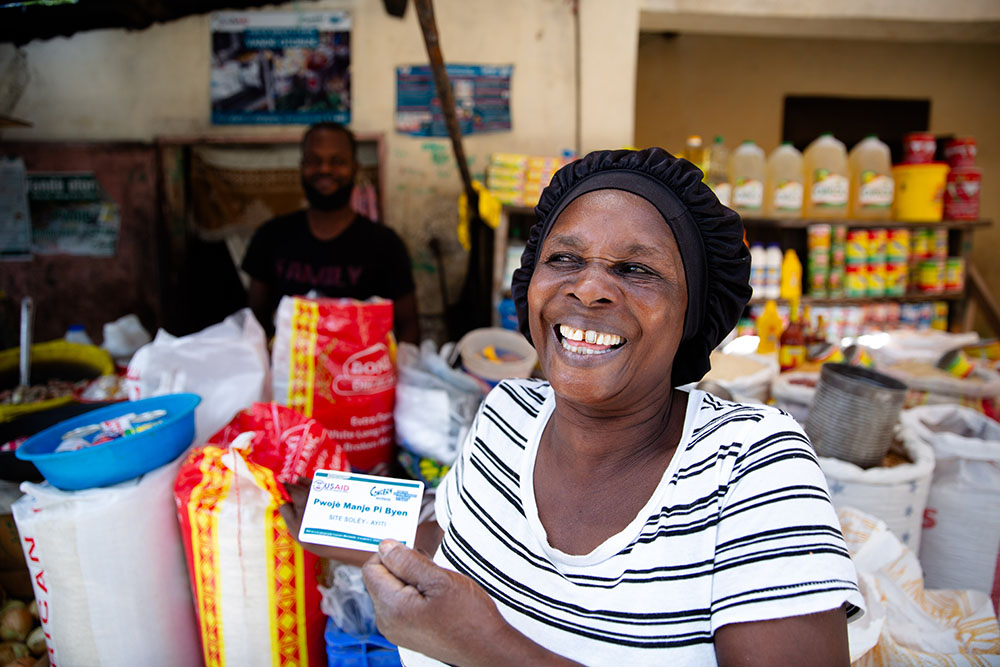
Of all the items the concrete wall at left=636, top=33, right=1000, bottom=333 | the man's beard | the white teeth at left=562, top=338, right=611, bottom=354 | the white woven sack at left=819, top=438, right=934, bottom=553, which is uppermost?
the concrete wall at left=636, top=33, right=1000, bottom=333

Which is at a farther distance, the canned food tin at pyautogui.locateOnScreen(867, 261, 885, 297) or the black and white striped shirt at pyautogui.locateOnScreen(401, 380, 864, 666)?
the canned food tin at pyautogui.locateOnScreen(867, 261, 885, 297)

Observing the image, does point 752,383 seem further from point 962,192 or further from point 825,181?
point 962,192

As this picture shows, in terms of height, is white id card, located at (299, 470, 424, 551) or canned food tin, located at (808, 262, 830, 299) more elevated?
canned food tin, located at (808, 262, 830, 299)

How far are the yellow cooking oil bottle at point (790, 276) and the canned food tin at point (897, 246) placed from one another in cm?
69

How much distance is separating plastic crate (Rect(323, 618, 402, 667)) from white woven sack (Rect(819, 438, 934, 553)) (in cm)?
139

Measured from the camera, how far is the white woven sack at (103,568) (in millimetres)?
1428

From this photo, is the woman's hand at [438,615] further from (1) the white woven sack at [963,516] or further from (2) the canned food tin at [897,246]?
(2) the canned food tin at [897,246]

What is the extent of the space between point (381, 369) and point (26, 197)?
360cm

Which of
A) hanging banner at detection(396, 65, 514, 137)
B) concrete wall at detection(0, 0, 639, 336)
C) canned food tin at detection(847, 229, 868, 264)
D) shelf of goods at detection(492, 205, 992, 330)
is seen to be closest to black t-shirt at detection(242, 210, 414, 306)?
shelf of goods at detection(492, 205, 992, 330)

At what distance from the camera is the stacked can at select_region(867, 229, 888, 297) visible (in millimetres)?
3912

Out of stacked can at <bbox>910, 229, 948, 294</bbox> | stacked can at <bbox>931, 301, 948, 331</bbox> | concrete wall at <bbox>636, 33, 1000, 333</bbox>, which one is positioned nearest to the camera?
stacked can at <bbox>910, 229, 948, 294</bbox>

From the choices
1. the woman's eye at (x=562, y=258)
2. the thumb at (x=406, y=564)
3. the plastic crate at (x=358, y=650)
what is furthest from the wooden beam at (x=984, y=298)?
the thumb at (x=406, y=564)

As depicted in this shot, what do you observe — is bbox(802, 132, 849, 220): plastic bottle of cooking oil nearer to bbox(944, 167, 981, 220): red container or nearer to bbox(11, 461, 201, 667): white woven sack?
bbox(944, 167, 981, 220): red container

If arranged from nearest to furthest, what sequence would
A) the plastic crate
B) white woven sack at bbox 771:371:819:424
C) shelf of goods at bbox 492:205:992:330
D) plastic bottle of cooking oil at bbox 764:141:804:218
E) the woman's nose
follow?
1. the woman's nose
2. the plastic crate
3. white woven sack at bbox 771:371:819:424
4. shelf of goods at bbox 492:205:992:330
5. plastic bottle of cooking oil at bbox 764:141:804:218
